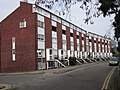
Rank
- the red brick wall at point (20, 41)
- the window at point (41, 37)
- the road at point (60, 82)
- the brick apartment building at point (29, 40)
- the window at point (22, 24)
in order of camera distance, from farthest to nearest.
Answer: the window at point (22, 24)
the window at point (41, 37)
the brick apartment building at point (29, 40)
the red brick wall at point (20, 41)
the road at point (60, 82)

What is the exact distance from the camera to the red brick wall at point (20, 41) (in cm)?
4487

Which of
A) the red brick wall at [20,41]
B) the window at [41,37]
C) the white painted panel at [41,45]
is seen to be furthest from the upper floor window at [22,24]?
the white painted panel at [41,45]

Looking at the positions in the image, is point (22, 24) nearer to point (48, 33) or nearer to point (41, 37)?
point (41, 37)

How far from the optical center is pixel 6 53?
48625 mm

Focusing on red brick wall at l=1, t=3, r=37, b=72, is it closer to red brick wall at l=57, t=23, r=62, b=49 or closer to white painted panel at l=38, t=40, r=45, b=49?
white painted panel at l=38, t=40, r=45, b=49

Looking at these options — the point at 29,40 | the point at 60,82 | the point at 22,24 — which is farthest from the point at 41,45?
the point at 60,82

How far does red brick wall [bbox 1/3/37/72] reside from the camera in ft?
147

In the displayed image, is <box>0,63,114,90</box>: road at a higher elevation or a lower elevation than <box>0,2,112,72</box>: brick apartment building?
lower

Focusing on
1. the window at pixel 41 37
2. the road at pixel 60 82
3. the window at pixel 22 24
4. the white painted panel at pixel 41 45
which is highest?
the window at pixel 22 24

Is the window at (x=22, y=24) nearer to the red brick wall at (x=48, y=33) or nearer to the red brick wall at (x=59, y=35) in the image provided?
the red brick wall at (x=48, y=33)

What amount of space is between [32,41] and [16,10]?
714cm

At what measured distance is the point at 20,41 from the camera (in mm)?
46500

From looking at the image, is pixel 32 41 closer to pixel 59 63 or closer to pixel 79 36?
pixel 59 63

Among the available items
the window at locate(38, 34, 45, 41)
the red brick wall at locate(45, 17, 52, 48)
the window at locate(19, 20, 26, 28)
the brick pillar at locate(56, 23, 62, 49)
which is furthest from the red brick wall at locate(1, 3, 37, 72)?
the brick pillar at locate(56, 23, 62, 49)
